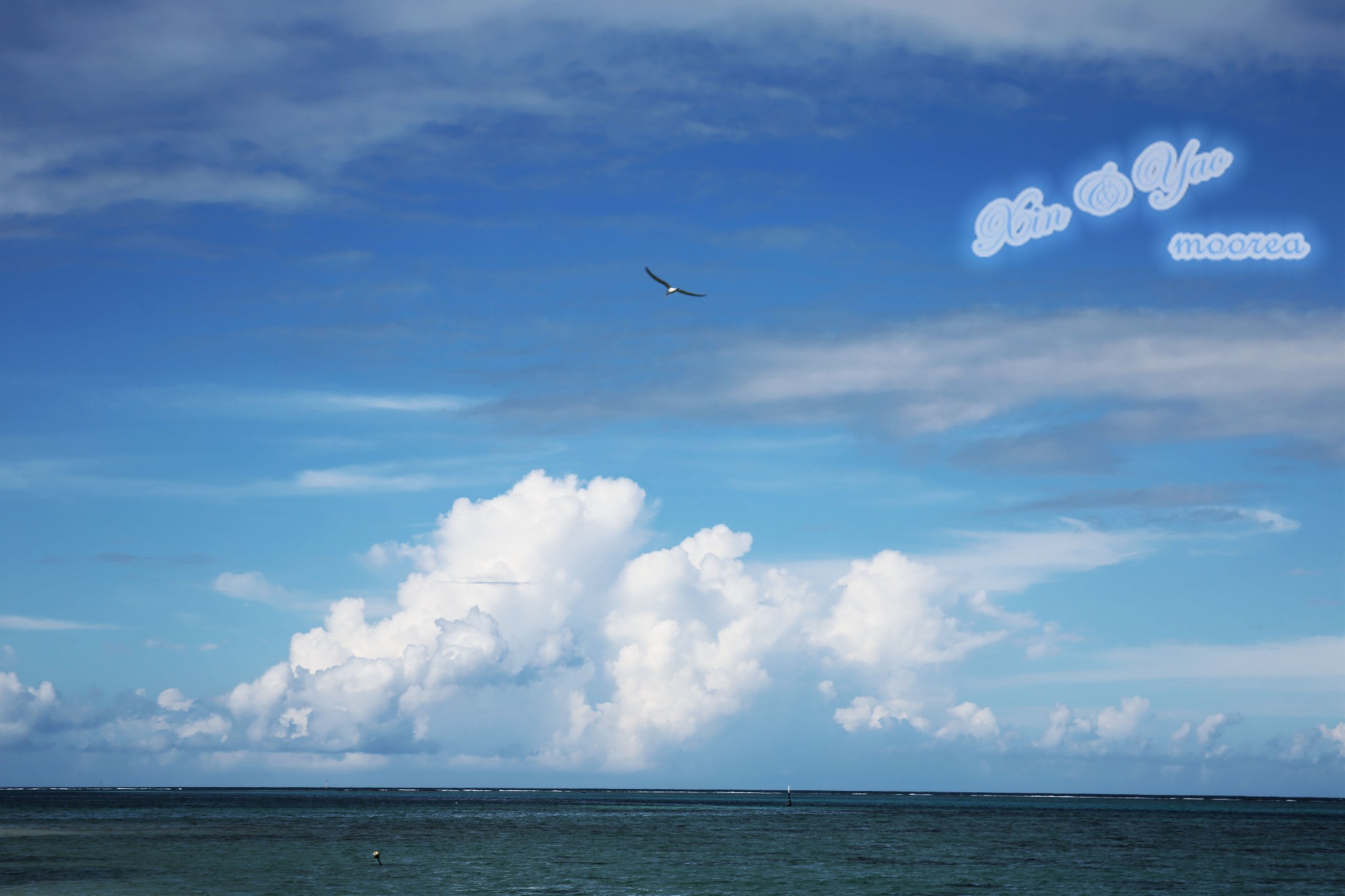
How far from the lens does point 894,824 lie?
637 ft

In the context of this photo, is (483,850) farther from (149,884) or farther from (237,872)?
(149,884)

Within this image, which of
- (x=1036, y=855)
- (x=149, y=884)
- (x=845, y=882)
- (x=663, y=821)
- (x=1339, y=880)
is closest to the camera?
(x=149, y=884)

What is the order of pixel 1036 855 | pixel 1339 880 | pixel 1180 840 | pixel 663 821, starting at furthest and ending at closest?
pixel 663 821 → pixel 1180 840 → pixel 1036 855 → pixel 1339 880

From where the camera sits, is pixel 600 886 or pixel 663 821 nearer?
pixel 600 886

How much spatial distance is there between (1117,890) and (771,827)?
9187cm

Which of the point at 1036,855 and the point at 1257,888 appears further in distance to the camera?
the point at 1036,855

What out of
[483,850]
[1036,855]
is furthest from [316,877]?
[1036,855]

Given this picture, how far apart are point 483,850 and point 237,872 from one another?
32425 mm

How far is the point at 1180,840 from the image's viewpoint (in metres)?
149

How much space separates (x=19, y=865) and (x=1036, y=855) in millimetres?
93951

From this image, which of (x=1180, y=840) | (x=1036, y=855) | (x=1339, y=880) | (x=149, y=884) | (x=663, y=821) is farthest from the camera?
(x=663, y=821)

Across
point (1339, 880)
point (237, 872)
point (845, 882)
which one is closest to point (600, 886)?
point (845, 882)

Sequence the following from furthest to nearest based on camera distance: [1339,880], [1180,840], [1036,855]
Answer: [1180,840]
[1036,855]
[1339,880]

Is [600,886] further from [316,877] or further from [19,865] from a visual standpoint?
[19,865]
